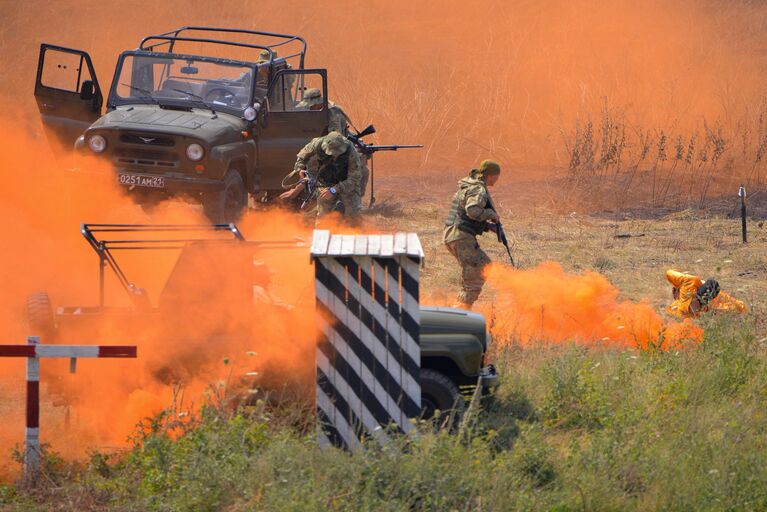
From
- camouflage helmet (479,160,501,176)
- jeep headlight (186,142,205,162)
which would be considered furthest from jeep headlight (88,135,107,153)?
camouflage helmet (479,160,501,176)

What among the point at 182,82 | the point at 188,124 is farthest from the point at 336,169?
the point at 182,82

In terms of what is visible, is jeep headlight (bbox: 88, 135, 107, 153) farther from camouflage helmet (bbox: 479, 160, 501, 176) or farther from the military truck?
the military truck

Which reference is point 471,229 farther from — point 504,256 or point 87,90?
point 87,90

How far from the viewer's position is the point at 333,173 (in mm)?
11352

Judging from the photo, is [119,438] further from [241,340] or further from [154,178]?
[154,178]

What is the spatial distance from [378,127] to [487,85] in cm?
417

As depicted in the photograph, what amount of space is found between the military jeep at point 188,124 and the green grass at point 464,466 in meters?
6.29

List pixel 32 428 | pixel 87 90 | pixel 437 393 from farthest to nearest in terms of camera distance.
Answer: pixel 87 90 → pixel 437 393 → pixel 32 428

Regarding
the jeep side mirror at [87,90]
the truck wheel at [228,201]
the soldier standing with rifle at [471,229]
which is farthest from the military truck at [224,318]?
the jeep side mirror at [87,90]

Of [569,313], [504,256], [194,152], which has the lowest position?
[504,256]

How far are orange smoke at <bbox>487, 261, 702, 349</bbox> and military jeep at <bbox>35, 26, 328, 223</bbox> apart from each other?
369 cm

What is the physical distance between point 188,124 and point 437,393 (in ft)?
22.9

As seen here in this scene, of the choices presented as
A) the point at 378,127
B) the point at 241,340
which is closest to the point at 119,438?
the point at 241,340

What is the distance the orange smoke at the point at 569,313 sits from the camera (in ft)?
29.5
